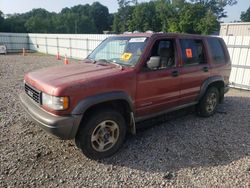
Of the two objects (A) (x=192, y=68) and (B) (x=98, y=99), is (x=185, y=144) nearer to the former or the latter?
(A) (x=192, y=68)

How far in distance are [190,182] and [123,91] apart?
64.3 inches

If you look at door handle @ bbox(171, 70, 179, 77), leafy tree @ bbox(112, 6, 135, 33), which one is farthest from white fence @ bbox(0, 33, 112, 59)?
leafy tree @ bbox(112, 6, 135, 33)

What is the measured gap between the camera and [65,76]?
11.2 feet

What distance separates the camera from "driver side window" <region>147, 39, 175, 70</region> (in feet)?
13.4

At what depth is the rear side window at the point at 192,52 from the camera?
14.8ft

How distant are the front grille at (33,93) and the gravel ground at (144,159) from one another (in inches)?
34.8

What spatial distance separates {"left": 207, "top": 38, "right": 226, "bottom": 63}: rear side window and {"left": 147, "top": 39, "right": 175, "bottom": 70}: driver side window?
4.40ft

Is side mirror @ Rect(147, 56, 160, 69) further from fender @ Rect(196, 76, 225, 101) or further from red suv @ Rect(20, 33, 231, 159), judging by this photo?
fender @ Rect(196, 76, 225, 101)

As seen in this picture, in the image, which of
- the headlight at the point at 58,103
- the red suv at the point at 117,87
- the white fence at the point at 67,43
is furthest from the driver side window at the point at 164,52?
the white fence at the point at 67,43

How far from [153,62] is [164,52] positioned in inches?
27.3

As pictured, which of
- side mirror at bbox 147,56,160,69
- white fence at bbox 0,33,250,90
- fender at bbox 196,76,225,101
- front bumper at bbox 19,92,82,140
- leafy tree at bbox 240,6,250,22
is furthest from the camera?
leafy tree at bbox 240,6,250,22

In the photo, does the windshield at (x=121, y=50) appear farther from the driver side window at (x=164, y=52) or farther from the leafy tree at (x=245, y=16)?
the leafy tree at (x=245, y=16)

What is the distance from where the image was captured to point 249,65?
27.5 ft

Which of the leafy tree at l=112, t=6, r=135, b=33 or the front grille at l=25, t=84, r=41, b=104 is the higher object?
the leafy tree at l=112, t=6, r=135, b=33
